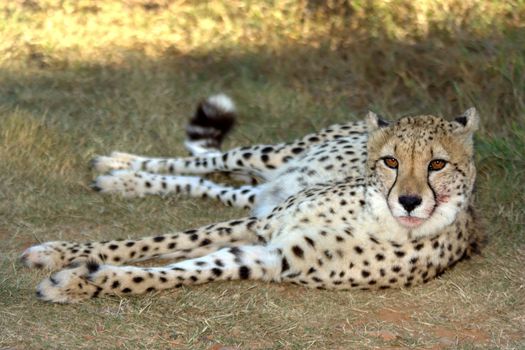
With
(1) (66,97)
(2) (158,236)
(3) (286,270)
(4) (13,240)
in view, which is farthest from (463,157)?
(1) (66,97)

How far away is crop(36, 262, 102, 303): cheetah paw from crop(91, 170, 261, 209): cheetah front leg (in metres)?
1.25

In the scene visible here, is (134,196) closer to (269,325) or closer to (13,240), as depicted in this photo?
(13,240)

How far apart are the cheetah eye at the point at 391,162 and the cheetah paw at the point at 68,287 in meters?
1.09

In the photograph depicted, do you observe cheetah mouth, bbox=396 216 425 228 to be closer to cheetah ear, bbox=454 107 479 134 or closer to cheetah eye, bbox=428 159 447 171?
cheetah eye, bbox=428 159 447 171

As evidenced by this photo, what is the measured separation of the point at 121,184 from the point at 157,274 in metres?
1.24

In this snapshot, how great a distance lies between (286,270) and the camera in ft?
11.3

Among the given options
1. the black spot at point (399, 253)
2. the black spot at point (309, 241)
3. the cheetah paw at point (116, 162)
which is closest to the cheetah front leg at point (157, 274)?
the black spot at point (309, 241)

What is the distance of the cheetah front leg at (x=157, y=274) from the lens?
3230 millimetres

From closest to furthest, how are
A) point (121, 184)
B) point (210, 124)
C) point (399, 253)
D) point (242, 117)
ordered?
point (399, 253), point (121, 184), point (210, 124), point (242, 117)

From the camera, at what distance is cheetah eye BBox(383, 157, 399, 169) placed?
3346mm

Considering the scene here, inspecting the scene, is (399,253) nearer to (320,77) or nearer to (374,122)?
(374,122)

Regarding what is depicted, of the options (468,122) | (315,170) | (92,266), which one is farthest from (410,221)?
(92,266)

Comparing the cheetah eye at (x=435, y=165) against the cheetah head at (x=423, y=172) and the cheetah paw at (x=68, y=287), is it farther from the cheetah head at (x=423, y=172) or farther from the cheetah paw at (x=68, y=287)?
the cheetah paw at (x=68, y=287)

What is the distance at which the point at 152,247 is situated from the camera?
3.68 m
